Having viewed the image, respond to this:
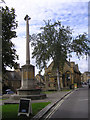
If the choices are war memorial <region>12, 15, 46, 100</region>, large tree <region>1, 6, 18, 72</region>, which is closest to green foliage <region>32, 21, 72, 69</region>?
war memorial <region>12, 15, 46, 100</region>

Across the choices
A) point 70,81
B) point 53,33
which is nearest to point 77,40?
point 53,33

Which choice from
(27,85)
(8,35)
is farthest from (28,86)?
(8,35)

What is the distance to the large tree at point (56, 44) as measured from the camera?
38.7 m

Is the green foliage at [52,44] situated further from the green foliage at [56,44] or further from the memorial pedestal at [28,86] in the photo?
the memorial pedestal at [28,86]

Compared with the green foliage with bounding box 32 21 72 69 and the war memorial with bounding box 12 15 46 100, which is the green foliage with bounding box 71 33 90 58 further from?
the war memorial with bounding box 12 15 46 100

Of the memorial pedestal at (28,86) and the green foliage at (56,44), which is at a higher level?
the green foliage at (56,44)

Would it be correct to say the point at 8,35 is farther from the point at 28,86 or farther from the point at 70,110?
the point at 28,86

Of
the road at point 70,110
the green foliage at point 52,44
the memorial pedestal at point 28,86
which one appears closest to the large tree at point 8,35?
the road at point 70,110

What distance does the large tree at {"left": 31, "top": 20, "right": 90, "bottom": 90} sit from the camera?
3866cm

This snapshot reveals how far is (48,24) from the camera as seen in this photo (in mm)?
40188

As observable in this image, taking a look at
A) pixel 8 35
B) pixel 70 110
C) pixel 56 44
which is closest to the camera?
pixel 8 35

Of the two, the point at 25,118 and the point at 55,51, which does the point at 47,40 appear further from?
the point at 25,118

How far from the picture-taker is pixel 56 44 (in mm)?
38406

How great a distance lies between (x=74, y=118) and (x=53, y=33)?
1223 inches
